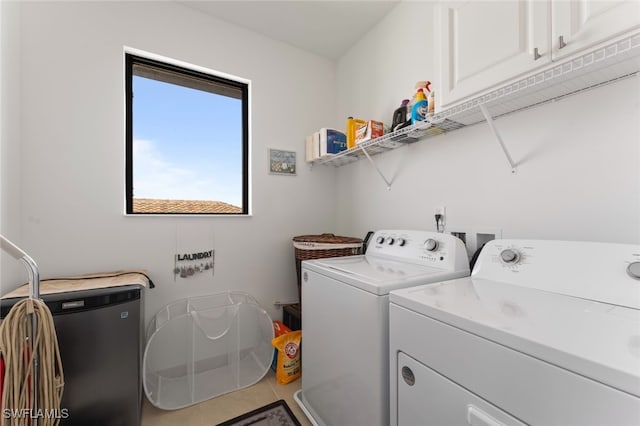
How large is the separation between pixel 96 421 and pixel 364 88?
9.15ft

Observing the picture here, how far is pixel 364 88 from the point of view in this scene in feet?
7.50

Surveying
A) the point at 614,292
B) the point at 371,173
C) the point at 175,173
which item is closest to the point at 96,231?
the point at 175,173

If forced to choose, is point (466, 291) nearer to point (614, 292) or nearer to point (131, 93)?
point (614, 292)

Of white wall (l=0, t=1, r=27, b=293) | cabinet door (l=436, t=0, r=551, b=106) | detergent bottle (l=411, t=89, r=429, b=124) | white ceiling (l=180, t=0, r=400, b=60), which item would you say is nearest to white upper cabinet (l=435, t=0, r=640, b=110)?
cabinet door (l=436, t=0, r=551, b=106)

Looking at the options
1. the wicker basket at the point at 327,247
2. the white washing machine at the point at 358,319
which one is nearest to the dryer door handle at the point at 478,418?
the white washing machine at the point at 358,319

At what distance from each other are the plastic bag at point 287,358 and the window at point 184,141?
1079 millimetres

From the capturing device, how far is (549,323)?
67cm

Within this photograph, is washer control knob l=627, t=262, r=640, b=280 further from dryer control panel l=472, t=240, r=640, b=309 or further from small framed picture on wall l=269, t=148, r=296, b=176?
small framed picture on wall l=269, t=148, r=296, b=176

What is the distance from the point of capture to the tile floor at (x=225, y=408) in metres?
1.49

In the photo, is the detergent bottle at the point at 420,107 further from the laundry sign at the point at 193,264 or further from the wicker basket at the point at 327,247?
the laundry sign at the point at 193,264

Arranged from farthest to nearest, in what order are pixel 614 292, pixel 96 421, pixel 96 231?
pixel 96 231, pixel 96 421, pixel 614 292

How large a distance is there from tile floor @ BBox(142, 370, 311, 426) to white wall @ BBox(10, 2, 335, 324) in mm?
606

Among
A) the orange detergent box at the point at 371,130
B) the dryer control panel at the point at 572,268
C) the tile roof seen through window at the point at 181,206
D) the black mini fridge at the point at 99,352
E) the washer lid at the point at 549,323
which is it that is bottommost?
the black mini fridge at the point at 99,352

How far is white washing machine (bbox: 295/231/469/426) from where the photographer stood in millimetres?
999
